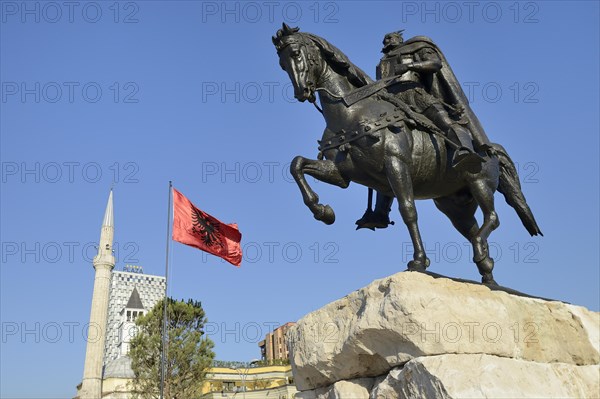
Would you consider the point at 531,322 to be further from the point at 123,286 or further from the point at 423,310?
the point at 123,286

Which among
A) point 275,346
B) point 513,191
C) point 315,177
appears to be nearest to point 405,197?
point 315,177

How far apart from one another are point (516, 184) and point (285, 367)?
51.0 m

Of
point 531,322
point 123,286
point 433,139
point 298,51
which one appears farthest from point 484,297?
point 123,286

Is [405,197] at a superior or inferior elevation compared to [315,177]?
inferior

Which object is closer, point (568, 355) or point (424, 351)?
point (424, 351)

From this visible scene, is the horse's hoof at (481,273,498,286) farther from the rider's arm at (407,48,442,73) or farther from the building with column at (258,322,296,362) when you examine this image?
the building with column at (258,322,296,362)

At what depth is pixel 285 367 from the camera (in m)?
56.6

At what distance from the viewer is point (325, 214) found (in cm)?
701

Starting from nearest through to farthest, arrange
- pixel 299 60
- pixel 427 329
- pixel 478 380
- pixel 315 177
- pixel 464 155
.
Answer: pixel 478 380
pixel 427 329
pixel 464 155
pixel 315 177
pixel 299 60

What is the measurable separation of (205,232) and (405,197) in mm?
12375

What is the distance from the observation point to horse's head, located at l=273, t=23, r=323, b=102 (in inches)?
287

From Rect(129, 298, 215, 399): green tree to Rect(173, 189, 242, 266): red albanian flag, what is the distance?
1603 cm

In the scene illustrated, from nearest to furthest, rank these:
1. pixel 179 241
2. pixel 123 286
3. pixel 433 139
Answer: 1. pixel 433 139
2. pixel 179 241
3. pixel 123 286

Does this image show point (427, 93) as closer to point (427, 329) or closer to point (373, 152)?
point (373, 152)
